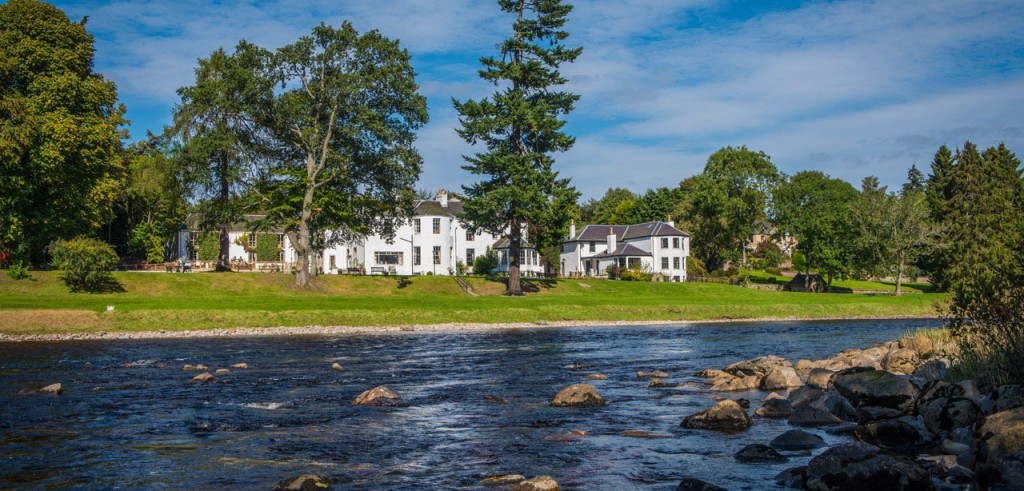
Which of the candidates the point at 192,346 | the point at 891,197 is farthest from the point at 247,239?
the point at 891,197

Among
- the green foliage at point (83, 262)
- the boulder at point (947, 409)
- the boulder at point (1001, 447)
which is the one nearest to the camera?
the boulder at point (1001, 447)

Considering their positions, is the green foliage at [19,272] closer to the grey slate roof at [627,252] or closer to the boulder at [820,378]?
the boulder at [820,378]

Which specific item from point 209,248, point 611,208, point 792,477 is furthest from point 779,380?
point 611,208

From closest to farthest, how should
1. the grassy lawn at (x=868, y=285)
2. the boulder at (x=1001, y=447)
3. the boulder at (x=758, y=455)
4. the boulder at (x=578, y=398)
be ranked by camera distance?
the boulder at (x=1001, y=447)
the boulder at (x=758, y=455)
the boulder at (x=578, y=398)
the grassy lawn at (x=868, y=285)

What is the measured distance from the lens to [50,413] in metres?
18.6

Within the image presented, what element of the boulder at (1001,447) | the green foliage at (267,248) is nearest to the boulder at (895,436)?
the boulder at (1001,447)

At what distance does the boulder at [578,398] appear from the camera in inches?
794

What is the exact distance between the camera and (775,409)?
18594 millimetres

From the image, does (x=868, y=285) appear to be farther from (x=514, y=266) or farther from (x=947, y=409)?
(x=947, y=409)

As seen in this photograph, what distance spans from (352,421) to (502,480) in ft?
21.4

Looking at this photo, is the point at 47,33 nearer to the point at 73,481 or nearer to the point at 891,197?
the point at 73,481

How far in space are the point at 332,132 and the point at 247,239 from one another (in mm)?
37573

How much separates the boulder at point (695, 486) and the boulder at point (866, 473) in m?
1.43

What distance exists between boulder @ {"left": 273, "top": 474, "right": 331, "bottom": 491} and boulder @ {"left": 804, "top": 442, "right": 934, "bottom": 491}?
7319 millimetres
